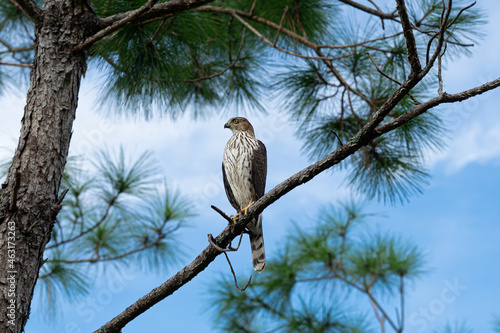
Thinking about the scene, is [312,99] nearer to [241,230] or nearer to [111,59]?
[111,59]

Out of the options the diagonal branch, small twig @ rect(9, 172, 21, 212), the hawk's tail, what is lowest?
the hawk's tail

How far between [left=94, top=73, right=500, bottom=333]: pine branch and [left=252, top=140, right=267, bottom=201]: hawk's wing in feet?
2.00

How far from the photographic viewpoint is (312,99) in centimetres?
405

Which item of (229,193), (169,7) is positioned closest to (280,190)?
(229,193)

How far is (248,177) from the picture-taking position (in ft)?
8.81

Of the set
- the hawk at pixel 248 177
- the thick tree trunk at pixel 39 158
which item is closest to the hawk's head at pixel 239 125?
the hawk at pixel 248 177

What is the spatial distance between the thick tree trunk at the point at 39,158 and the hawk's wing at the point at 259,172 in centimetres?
92

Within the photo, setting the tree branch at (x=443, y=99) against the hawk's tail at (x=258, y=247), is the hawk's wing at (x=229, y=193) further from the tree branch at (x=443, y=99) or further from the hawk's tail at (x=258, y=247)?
the tree branch at (x=443, y=99)

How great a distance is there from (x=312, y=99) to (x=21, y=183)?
2.41 meters

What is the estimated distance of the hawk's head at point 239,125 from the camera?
3.19 m

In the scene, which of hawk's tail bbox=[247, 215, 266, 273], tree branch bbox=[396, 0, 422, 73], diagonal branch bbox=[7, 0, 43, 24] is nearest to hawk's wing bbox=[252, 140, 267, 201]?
hawk's tail bbox=[247, 215, 266, 273]

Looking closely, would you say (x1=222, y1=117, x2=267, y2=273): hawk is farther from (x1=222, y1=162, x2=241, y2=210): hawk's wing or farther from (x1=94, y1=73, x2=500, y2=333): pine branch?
(x1=94, y1=73, x2=500, y2=333): pine branch

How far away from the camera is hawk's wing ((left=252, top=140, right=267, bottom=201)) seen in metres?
2.66

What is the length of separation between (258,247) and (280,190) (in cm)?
91
